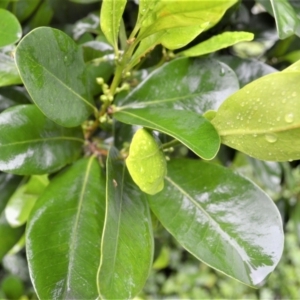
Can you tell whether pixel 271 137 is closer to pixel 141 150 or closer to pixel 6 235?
pixel 141 150

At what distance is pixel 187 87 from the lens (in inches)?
20.3

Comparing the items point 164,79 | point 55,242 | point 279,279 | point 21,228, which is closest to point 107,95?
→ point 164,79

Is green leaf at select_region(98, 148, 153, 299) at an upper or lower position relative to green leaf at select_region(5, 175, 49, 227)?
upper

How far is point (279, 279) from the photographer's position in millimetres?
2082

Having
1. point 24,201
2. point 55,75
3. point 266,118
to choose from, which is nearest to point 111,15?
point 55,75

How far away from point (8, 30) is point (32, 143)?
0.46ft

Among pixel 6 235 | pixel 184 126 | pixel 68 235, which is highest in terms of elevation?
pixel 184 126

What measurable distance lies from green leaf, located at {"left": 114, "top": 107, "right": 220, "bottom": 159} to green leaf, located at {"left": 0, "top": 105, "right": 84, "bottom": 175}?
97 mm

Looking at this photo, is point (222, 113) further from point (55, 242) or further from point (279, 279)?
point (279, 279)

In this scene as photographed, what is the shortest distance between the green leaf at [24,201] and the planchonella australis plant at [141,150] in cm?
10

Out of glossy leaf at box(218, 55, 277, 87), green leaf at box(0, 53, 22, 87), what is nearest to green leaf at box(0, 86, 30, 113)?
green leaf at box(0, 53, 22, 87)

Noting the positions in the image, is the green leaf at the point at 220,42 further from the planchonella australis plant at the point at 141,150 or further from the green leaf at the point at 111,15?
the green leaf at the point at 111,15

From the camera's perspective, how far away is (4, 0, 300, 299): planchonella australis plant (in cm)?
38

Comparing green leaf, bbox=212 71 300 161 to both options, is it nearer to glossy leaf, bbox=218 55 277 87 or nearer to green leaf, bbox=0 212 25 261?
glossy leaf, bbox=218 55 277 87
